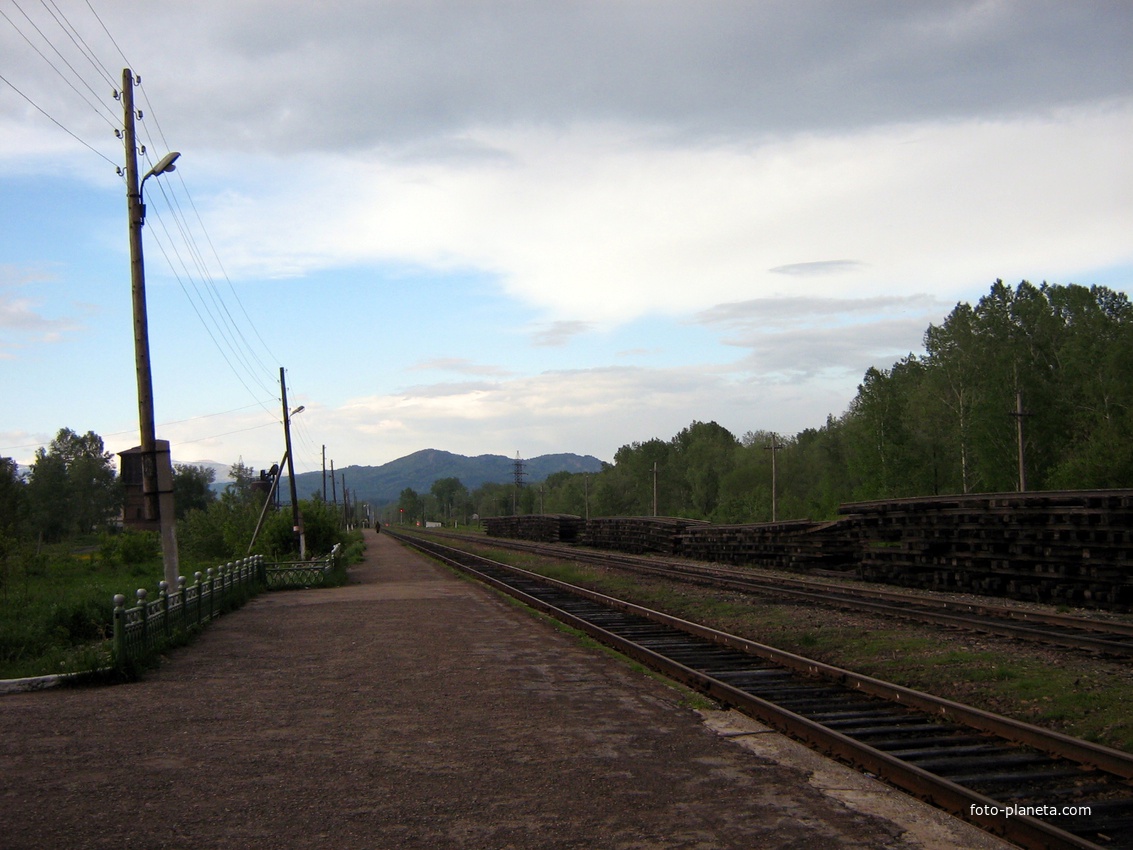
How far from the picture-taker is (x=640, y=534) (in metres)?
41.7

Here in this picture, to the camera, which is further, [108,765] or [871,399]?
[871,399]

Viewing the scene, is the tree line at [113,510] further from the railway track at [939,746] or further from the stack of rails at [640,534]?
the railway track at [939,746]

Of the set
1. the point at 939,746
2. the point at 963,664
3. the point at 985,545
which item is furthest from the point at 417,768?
the point at 985,545

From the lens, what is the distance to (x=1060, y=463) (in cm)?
4388

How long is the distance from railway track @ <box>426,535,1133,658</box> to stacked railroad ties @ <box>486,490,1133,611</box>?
122 cm

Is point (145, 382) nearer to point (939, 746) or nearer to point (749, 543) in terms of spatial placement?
point (939, 746)

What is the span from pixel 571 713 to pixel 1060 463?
42.8m

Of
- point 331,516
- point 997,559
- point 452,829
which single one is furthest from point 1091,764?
point 331,516

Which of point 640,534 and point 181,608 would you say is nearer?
point 181,608

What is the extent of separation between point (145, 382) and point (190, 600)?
12.5ft

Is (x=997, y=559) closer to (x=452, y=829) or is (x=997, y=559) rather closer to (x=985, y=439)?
(x=452, y=829)

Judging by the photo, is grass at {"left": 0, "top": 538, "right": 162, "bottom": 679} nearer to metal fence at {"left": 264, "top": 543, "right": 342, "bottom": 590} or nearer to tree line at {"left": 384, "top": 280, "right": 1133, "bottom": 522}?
metal fence at {"left": 264, "top": 543, "right": 342, "bottom": 590}

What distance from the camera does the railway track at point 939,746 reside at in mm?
5258

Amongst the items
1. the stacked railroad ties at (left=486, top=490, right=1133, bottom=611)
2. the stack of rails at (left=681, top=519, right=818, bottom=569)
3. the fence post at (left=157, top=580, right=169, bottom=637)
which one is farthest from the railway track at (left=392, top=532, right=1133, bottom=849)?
the stack of rails at (left=681, top=519, right=818, bottom=569)
